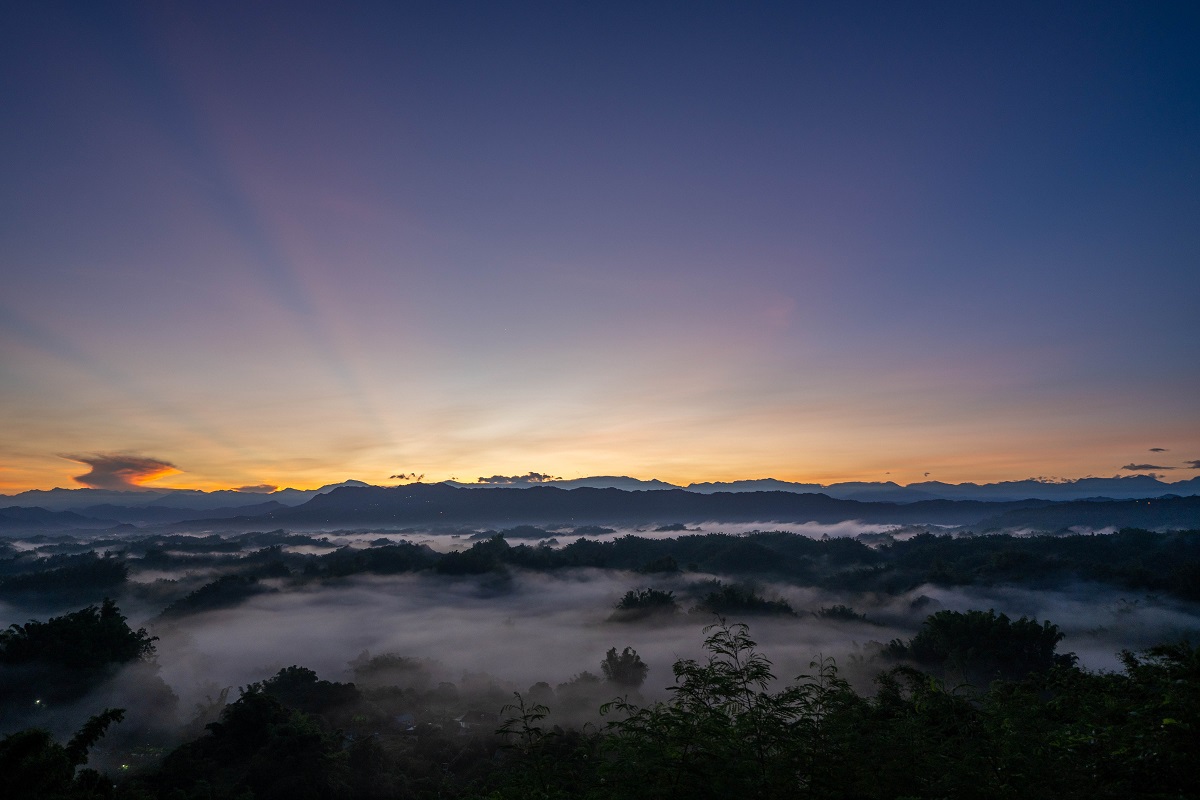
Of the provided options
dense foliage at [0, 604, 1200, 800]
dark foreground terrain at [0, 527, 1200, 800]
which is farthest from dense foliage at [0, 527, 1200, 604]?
dense foliage at [0, 604, 1200, 800]

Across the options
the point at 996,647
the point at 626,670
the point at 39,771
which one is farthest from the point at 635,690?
the point at 39,771

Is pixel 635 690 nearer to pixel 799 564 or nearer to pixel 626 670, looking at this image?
pixel 626 670

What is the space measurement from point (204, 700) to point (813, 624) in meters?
76.0

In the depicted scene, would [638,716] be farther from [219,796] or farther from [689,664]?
[219,796]

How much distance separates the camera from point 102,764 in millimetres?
30828

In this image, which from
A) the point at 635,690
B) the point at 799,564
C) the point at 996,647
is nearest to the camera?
the point at 996,647

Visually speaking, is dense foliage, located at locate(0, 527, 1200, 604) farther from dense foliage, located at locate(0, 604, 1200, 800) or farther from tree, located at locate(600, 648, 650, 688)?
dense foliage, located at locate(0, 604, 1200, 800)

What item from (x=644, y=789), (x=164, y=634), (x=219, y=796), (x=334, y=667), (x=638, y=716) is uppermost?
(x=638, y=716)

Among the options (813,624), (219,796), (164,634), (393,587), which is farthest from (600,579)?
(219,796)

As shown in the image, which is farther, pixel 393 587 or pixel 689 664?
pixel 393 587

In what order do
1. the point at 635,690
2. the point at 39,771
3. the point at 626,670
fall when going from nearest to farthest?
the point at 39,771 < the point at 635,690 < the point at 626,670

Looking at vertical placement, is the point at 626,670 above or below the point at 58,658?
below

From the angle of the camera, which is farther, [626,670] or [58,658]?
[626,670]

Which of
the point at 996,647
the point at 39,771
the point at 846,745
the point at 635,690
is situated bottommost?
the point at 635,690
